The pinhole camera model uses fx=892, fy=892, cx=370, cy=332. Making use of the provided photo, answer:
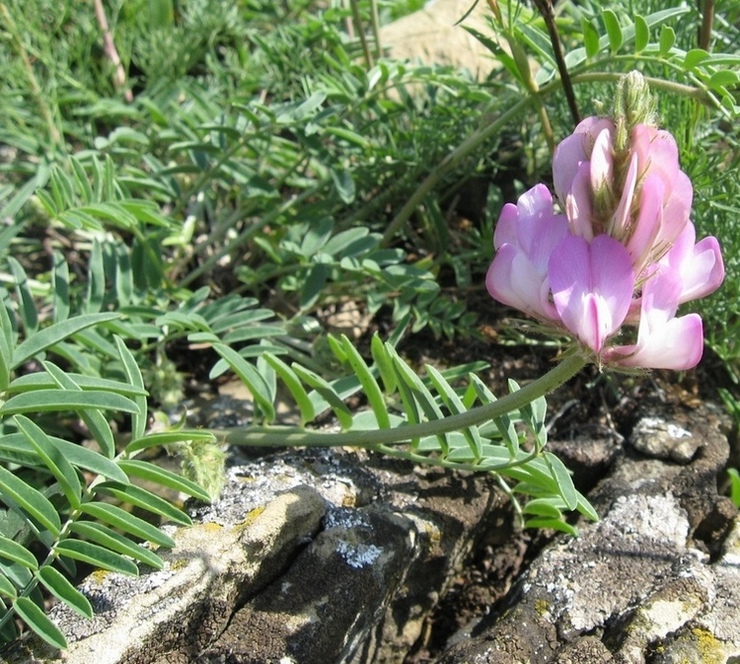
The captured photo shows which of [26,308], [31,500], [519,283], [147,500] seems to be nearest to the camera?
[519,283]

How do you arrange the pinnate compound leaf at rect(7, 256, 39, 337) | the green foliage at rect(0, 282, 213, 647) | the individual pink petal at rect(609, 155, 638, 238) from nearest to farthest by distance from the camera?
the individual pink petal at rect(609, 155, 638, 238) < the green foliage at rect(0, 282, 213, 647) < the pinnate compound leaf at rect(7, 256, 39, 337)

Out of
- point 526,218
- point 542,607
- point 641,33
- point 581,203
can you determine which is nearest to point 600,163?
point 581,203

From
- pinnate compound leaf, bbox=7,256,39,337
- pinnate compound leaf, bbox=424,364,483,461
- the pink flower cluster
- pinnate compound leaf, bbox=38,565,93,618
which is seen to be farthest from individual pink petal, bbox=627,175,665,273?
pinnate compound leaf, bbox=7,256,39,337

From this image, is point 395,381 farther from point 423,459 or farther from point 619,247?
point 619,247

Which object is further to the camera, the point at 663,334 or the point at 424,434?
the point at 424,434

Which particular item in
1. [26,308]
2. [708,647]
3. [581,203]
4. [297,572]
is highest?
[581,203]

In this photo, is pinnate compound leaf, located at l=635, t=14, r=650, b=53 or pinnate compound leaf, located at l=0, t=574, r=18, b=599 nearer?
pinnate compound leaf, located at l=0, t=574, r=18, b=599

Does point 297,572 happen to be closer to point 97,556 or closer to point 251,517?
point 251,517

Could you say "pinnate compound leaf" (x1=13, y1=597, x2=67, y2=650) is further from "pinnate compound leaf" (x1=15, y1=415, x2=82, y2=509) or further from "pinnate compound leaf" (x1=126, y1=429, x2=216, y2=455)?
"pinnate compound leaf" (x1=126, y1=429, x2=216, y2=455)
